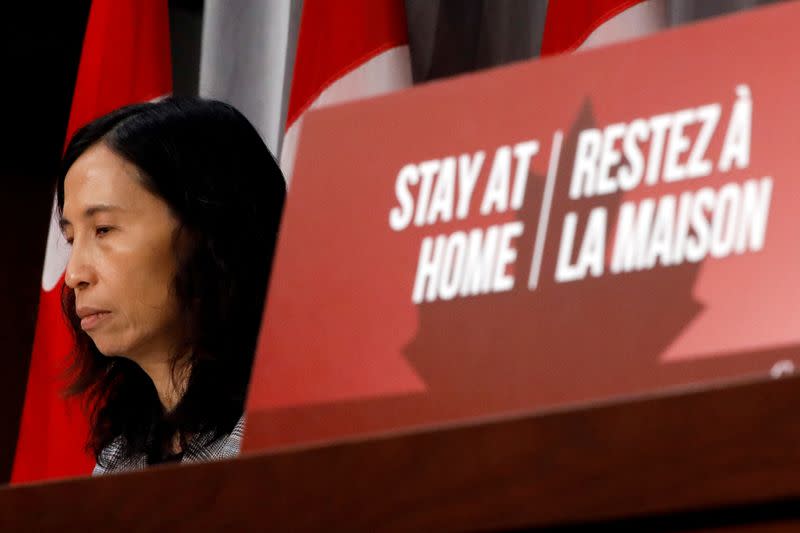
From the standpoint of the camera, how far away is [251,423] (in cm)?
61

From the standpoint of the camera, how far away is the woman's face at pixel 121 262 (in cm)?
133

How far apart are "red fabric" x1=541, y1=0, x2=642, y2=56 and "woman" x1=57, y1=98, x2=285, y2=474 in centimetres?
49

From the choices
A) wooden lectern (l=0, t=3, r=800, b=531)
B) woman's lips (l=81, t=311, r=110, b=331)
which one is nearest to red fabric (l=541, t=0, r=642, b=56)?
woman's lips (l=81, t=311, r=110, b=331)

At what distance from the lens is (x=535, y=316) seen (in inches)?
22.7

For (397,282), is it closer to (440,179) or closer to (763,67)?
(440,179)

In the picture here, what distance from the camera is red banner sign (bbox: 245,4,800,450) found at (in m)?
0.55

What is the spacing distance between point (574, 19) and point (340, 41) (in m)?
0.37

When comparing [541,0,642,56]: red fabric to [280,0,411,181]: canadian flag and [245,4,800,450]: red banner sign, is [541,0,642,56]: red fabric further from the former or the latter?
[245,4,800,450]: red banner sign

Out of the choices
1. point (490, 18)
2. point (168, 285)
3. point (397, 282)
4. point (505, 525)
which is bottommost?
point (505, 525)

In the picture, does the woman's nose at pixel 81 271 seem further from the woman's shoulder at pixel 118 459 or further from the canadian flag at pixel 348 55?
the canadian flag at pixel 348 55

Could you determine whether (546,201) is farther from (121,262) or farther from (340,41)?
(340,41)

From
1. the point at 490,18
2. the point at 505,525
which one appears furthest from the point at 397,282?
the point at 490,18

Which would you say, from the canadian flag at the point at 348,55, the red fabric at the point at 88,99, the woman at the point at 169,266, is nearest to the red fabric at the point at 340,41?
the canadian flag at the point at 348,55

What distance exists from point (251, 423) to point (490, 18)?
1.55 meters
